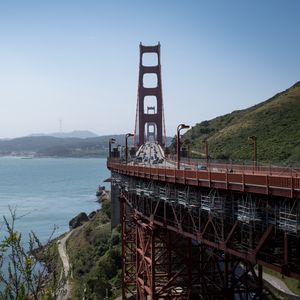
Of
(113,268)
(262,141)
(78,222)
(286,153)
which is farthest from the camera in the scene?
(78,222)

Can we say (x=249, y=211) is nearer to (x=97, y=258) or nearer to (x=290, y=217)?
(x=290, y=217)

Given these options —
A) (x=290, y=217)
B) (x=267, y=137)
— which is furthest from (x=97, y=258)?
(x=290, y=217)

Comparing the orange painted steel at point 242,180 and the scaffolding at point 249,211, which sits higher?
the orange painted steel at point 242,180

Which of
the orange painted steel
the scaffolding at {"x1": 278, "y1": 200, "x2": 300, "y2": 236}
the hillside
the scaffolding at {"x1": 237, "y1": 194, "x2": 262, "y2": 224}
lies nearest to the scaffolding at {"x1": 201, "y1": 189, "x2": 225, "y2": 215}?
the orange painted steel

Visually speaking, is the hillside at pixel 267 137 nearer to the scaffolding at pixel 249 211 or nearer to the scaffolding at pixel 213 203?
the scaffolding at pixel 213 203

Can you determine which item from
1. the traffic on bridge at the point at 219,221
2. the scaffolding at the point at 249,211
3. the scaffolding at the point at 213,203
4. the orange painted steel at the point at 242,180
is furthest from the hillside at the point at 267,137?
the scaffolding at the point at 249,211

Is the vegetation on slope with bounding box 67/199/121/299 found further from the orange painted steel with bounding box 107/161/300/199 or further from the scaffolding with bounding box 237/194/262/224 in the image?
the scaffolding with bounding box 237/194/262/224

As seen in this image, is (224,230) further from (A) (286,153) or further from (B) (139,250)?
(A) (286,153)

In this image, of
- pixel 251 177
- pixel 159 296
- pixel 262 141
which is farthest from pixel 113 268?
pixel 262 141

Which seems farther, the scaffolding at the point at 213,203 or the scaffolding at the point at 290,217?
the scaffolding at the point at 213,203
